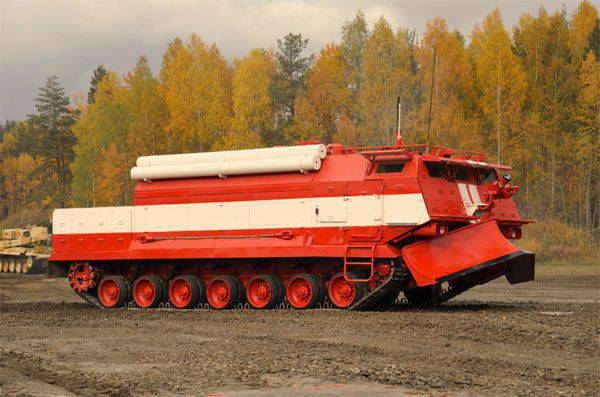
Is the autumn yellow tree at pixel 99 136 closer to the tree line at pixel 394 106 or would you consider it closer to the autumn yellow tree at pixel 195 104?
the tree line at pixel 394 106

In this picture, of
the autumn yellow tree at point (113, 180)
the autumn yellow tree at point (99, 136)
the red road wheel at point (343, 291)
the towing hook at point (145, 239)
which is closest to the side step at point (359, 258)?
the red road wheel at point (343, 291)

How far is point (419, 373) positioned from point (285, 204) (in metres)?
→ 11.3

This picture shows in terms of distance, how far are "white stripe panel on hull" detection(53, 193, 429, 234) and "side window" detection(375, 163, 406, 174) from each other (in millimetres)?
641

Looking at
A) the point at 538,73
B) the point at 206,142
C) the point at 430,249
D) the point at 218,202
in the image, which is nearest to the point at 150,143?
the point at 206,142

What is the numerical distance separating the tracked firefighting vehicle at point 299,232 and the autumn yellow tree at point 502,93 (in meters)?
33.1

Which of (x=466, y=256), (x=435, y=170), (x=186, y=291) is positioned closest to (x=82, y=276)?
(x=186, y=291)

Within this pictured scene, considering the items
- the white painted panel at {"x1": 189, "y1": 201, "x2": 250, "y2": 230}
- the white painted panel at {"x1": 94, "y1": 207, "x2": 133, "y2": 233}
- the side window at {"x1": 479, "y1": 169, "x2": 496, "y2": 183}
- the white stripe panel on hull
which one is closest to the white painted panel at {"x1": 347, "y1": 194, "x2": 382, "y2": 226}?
the white stripe panel on hull

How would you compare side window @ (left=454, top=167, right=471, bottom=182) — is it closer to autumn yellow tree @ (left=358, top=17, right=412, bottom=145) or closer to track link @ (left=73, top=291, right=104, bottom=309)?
track link @ (left=73, top=291, right=104, bottom=309)

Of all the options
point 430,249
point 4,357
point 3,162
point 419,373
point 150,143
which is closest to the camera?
point 419,373

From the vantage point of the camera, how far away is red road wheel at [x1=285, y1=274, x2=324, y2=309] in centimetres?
2234

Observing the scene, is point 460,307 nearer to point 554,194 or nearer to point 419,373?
point 419,373

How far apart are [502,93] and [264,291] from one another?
38.7 meters

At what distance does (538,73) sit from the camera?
60438 millimetres

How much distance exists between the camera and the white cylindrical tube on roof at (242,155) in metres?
23.0
